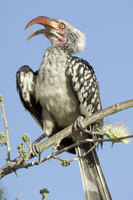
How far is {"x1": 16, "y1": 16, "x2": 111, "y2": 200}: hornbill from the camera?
4.89 metres

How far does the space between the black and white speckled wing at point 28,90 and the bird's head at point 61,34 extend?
0.83 m

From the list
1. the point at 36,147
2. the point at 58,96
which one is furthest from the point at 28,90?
the point at 36,147

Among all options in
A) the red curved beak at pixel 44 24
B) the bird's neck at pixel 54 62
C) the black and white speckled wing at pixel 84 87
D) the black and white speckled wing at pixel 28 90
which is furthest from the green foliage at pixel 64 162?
the red curved beak at pixel 44 24

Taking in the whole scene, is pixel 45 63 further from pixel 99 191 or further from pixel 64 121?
pixel 99 191

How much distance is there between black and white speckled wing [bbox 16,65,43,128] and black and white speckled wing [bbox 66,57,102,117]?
699mm

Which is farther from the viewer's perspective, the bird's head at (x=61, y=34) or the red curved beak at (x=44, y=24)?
the bird's head at (x=61, y=34)

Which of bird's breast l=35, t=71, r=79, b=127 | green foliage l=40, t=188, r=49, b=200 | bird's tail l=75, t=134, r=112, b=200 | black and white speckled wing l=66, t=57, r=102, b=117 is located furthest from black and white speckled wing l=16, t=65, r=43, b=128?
green foliage l=40, t=188, r=49, b=200

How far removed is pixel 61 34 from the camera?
6.07 meters

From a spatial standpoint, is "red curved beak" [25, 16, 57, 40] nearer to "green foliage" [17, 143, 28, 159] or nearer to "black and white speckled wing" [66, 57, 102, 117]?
"black and white speckled wing" [66, 57, 102, 117]

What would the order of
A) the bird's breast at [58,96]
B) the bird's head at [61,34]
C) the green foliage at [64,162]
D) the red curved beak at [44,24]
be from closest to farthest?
the green foliage at [64,162]
the bird's breast at [58,96]
the red curved beak at [44,24]
the bird's head at [61,34]

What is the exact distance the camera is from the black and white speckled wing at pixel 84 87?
494 centimetres

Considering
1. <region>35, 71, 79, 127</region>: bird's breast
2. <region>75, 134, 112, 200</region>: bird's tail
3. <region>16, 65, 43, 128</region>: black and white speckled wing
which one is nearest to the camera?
<region>75, 134, 112, 200</region>: bird's tail

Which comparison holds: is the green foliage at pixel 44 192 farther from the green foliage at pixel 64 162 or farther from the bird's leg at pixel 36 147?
the bird's leg at pixel 36 147

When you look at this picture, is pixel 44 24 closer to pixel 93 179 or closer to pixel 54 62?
pixel 54 62
